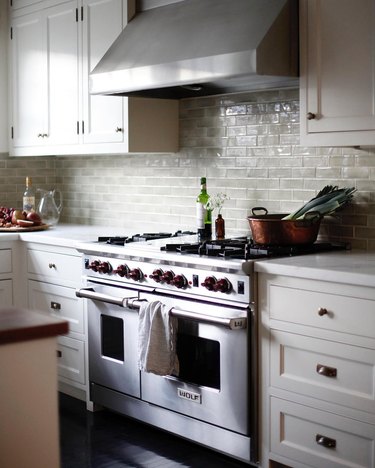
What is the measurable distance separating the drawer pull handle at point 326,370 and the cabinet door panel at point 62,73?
228 centimetres

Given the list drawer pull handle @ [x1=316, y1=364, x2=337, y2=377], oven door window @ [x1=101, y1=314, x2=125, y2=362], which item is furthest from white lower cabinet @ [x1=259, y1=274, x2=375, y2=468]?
oven door window @ [x1=101, y1=314, x2=125, y2=362]

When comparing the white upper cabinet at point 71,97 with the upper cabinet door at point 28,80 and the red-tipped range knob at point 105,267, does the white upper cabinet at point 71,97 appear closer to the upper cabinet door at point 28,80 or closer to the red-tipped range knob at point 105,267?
the upper cabinet door at point 28,80

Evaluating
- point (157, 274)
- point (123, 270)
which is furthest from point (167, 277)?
point (123, 270)

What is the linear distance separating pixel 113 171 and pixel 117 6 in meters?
1.15

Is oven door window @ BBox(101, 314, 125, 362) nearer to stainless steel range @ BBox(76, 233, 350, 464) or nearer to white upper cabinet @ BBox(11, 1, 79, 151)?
stainless steel range @ BBox(76, 233, 350, 464)

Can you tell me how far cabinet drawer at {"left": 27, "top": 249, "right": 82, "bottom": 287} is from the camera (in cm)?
434

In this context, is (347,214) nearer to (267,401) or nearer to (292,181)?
(292,181)

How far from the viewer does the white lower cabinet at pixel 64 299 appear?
4.36m

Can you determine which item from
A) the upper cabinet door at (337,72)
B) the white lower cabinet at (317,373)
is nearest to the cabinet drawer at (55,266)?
the white lower cabinet at (317,373)

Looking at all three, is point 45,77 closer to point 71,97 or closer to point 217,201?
point 71,97

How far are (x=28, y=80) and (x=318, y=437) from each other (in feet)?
10.2

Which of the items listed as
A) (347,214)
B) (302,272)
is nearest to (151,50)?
(347,214)

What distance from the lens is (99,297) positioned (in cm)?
395

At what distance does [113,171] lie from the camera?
516cm
